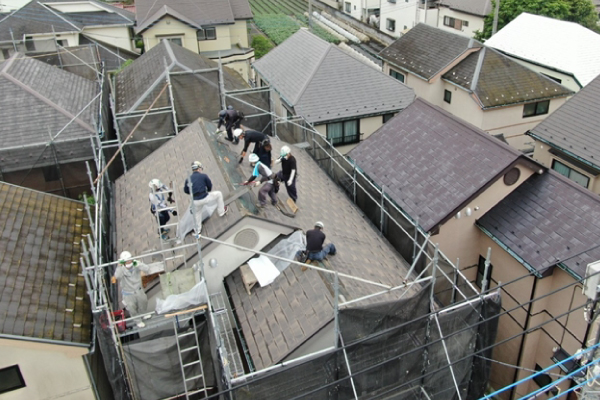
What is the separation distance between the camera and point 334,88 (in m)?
23.8

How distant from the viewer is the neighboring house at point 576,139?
19094 millimetres

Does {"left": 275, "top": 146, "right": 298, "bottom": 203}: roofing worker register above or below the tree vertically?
above

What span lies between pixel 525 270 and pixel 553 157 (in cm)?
909

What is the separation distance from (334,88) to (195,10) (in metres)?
22.5

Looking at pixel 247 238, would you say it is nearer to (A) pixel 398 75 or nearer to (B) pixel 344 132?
(B) pixel 344 132

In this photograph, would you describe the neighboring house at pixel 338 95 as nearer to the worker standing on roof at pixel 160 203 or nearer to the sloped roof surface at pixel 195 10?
the worker standing on roof at pixel 160 203

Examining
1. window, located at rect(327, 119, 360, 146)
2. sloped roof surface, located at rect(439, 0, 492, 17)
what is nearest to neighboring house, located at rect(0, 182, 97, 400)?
window, located at rect(327, 119, 360, 146)

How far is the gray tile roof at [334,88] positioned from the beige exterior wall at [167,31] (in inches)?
664

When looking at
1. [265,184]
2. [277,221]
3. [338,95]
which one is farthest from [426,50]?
[277,221]

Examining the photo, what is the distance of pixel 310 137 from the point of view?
2148cm

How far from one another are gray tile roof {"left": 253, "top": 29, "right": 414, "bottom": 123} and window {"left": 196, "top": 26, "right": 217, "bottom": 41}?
56.7 ft

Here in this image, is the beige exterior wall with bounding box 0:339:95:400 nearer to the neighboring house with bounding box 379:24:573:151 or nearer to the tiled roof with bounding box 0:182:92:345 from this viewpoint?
the tiled roof with bounding box 0:182:92:345

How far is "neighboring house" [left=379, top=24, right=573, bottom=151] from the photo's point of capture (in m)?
26.7

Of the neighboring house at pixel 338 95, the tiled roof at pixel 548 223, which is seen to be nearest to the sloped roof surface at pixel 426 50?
the neighboring house at pixel 338 95
